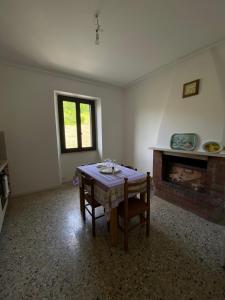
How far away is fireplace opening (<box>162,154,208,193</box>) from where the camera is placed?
7.68ft

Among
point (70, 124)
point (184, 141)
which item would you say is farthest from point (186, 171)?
point (70, 124)

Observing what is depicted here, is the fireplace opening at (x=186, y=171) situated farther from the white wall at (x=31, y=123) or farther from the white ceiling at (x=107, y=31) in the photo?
the white wall at (x=31, y=123)

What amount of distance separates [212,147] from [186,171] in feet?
2.08

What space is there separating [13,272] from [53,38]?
2.94 m

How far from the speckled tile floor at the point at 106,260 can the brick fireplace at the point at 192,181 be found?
25 cm

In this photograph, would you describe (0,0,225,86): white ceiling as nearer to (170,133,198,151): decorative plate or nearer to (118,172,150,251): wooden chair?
(170,133,198,151): decorative plate

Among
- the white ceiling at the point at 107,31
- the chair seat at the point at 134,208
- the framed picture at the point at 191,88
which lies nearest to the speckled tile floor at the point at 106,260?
the chair seat at the point at 134,208

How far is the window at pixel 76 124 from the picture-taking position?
3.63 metres

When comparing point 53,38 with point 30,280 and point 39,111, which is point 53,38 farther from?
point 30,280

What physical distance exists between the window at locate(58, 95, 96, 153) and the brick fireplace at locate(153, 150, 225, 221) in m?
2.11

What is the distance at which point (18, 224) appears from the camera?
2.06 m

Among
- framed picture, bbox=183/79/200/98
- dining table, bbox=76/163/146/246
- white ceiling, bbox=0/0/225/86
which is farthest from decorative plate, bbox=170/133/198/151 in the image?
white ceiling, bbox=0/0/225/86

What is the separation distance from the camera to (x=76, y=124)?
384 cm

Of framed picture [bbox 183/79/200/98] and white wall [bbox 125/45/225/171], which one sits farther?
framed picture [bbox 183/79/200/98]
